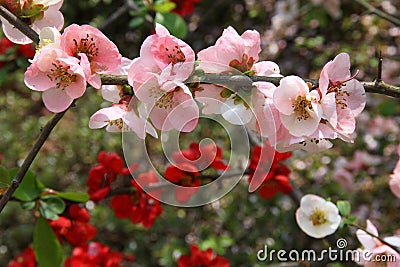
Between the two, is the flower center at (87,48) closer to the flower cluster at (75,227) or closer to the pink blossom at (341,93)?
the pink blossom at (341,93)

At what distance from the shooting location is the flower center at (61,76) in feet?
2.25

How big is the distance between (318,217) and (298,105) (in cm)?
43

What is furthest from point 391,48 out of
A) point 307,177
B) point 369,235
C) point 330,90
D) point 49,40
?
point 49,40

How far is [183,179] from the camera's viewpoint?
114 cm

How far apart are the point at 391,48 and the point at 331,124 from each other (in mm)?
1758

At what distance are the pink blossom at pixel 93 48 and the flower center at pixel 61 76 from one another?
0.9 inches

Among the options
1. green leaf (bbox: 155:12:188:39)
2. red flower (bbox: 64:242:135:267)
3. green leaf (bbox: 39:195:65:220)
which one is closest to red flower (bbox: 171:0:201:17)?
green leaf (bbox: 155:12:188:39)

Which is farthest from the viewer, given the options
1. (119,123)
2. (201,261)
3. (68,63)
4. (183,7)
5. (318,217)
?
(183,7)

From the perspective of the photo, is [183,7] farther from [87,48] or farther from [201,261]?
[87,48]

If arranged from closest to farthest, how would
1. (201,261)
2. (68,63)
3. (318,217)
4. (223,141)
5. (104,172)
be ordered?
(68,63) → (318,217) → (104,172) → (201,261) → (223,141)

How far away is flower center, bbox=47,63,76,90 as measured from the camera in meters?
0.68

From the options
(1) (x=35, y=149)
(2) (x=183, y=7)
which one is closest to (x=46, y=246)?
(1) (x=35, y=149)

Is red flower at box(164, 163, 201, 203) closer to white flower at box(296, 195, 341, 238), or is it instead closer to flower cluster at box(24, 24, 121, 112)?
white flower at box(296, 195, 341, 238)

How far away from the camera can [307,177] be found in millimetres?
1898
